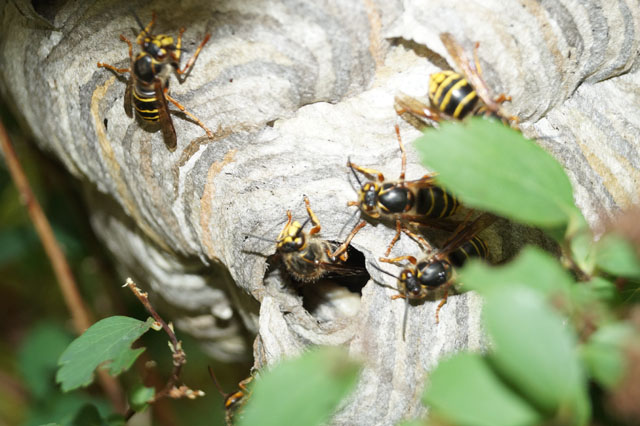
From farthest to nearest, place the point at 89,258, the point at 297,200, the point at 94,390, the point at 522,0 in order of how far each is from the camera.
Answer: the point at 89,258 < the point at 94,390 < the point at 297,200 < the point at 522,0

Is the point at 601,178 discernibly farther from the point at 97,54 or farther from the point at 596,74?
the point at 97,54

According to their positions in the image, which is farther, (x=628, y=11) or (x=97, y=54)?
(x=97, y=54)

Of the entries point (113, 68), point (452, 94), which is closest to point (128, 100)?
point (113, 68)

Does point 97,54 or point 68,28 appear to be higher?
point 68,28

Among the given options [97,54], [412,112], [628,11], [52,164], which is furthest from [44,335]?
[628,11]

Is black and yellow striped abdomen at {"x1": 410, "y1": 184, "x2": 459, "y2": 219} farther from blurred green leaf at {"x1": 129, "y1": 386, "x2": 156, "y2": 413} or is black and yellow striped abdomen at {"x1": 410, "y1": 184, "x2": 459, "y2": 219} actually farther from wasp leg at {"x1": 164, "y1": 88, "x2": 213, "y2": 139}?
blurred green leaf at {"x1": 129, "y1": 386, "x2": 156, "y2": 413}

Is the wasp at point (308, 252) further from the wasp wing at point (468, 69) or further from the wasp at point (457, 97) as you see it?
the wasp wing at point (468, 69)

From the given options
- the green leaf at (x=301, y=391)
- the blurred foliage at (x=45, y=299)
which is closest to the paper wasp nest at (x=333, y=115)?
the green leaf at (x=301, y=391)
